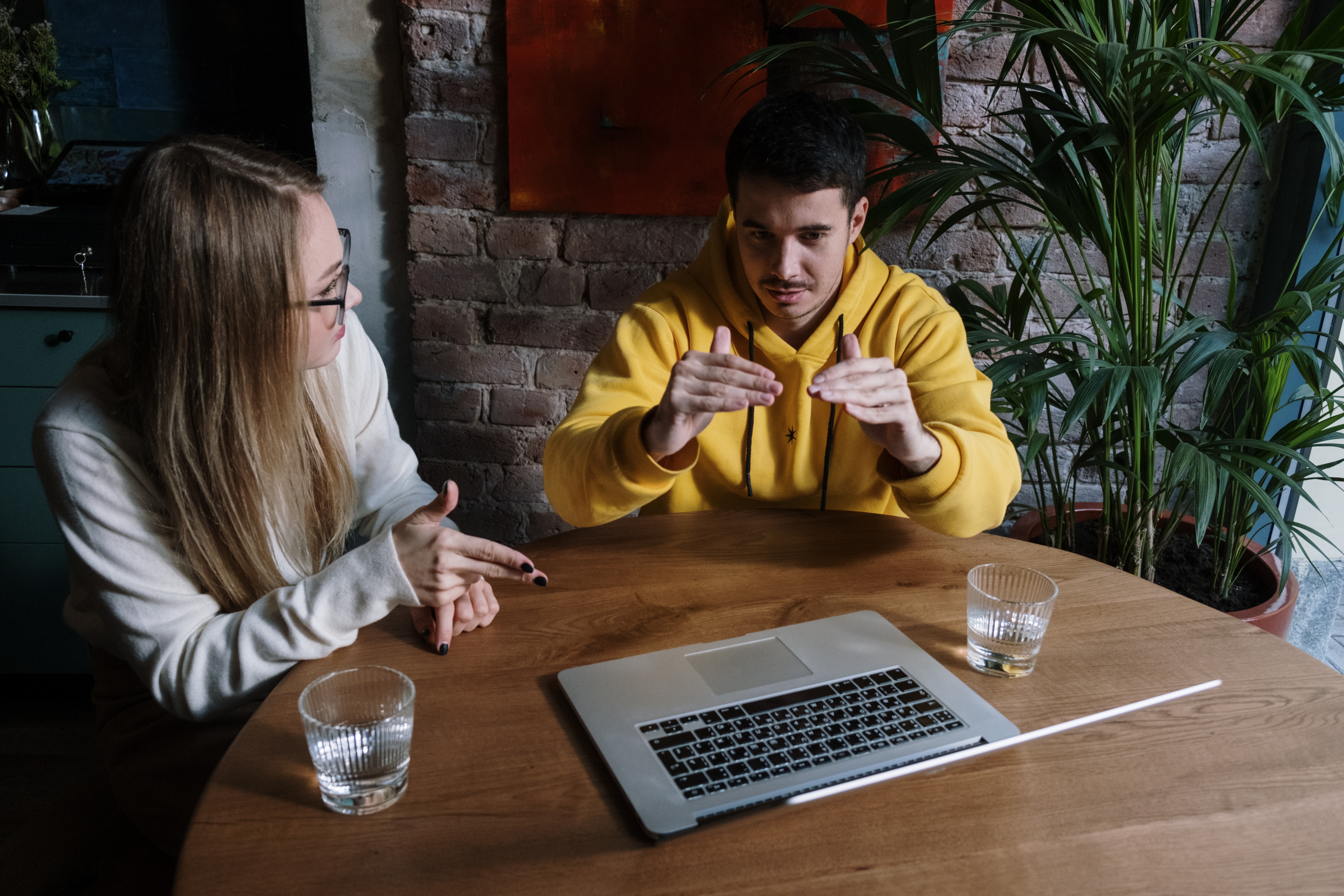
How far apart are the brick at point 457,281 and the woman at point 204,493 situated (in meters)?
0.90

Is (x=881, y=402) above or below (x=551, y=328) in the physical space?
above

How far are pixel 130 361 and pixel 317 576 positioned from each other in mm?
352

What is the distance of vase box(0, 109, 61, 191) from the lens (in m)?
2.17

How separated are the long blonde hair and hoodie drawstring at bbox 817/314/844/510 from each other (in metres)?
0.74

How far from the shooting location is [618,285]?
204 centimetres

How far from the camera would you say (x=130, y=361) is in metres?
1.05

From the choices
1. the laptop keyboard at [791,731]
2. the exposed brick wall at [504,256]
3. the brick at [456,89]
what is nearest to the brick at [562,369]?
the exposed brick wall at [504,256]

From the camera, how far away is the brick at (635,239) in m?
1.99

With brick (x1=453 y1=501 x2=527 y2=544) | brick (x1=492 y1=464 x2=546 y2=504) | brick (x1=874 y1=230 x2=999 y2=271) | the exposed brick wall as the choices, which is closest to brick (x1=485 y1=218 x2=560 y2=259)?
the exposed brick wall

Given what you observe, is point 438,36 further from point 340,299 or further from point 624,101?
point 340,299

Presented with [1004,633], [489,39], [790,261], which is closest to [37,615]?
[489,39]

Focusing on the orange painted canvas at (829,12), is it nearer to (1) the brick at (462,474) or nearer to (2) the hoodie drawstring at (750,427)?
(2) the hoodie drawstring at (750,427)

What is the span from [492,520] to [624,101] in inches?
40.1

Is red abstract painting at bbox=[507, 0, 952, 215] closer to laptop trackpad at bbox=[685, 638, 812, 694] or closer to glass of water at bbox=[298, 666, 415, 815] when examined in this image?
laptop trackpad at bbox=[685, 638, 812, 694]
